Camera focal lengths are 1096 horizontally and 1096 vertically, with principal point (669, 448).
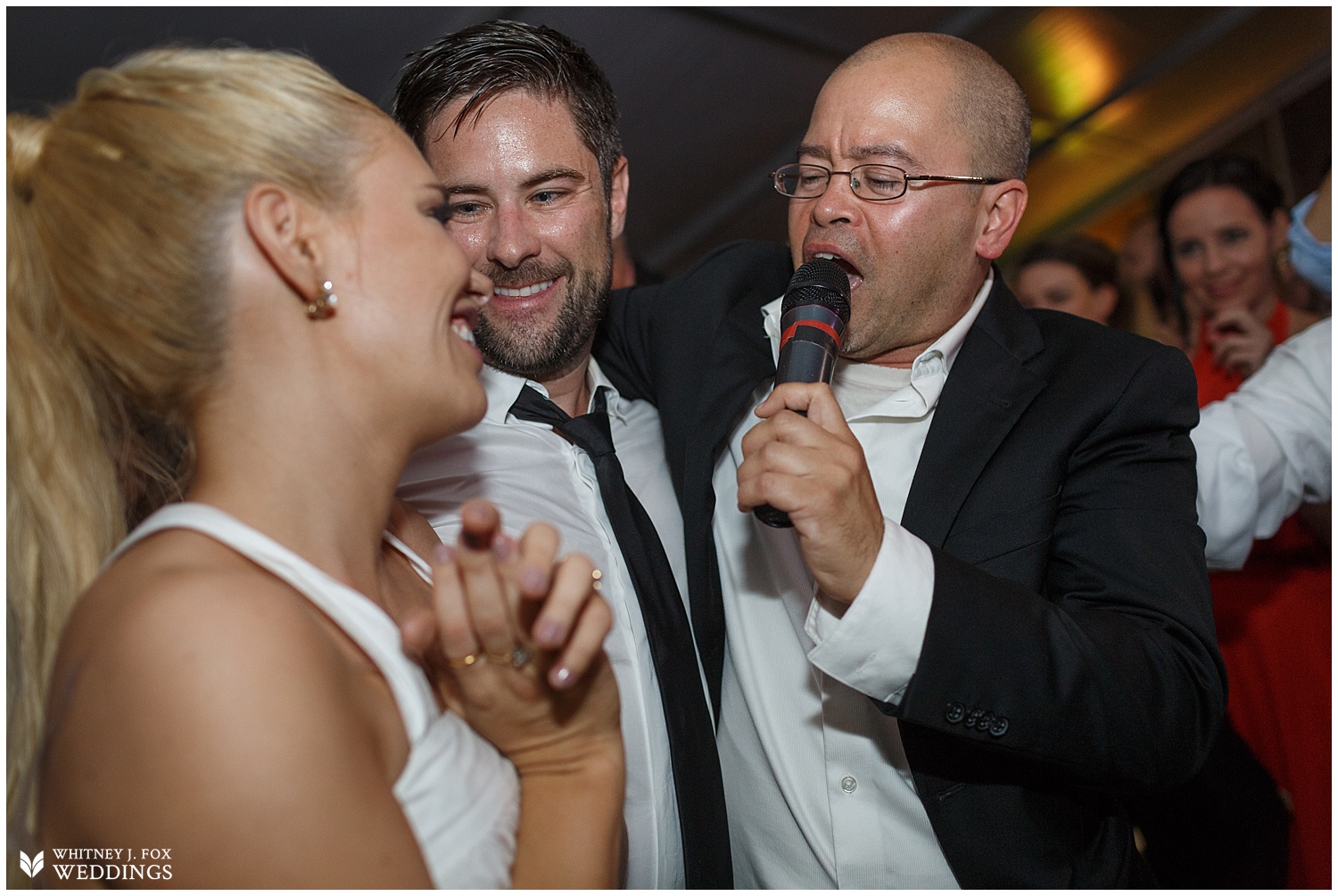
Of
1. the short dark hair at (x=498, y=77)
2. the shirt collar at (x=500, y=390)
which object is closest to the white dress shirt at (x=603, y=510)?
the shirt collar at (x=500, y=390)

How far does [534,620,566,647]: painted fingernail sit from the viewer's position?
1.08 meters

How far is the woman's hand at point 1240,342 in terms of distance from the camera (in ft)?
10.2

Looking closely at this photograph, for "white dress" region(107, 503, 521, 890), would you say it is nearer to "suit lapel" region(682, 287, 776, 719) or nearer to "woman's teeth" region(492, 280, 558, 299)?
"suit lapel" region(682, 287, 776, 719)

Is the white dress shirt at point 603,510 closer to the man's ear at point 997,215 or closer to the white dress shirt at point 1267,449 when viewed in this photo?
the man's ear at point 997,215

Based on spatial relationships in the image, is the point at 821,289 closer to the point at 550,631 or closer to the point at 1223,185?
the point at 550,631

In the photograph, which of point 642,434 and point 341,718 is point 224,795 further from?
point 642,434

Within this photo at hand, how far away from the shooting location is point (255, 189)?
3.91ft

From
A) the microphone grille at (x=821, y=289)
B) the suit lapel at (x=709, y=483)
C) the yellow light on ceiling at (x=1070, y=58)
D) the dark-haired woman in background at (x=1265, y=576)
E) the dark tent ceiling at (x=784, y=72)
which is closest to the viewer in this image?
the microphone grille at (x=821, y=289)

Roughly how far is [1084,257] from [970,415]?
2.63 meters

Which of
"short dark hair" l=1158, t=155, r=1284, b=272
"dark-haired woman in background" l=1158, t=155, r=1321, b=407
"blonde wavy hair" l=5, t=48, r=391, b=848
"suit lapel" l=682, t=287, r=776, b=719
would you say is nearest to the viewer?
"blonde wavy hair" l=5, t=48, r=391, b=848

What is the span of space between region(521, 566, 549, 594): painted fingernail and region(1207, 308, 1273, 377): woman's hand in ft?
8.85

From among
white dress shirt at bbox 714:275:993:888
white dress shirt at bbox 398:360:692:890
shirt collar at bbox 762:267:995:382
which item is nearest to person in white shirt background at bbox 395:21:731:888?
white dress shirt at bbox 398:360:692:890

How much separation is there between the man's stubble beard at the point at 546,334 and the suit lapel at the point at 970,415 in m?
0.68

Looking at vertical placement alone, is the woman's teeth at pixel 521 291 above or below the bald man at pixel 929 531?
above
